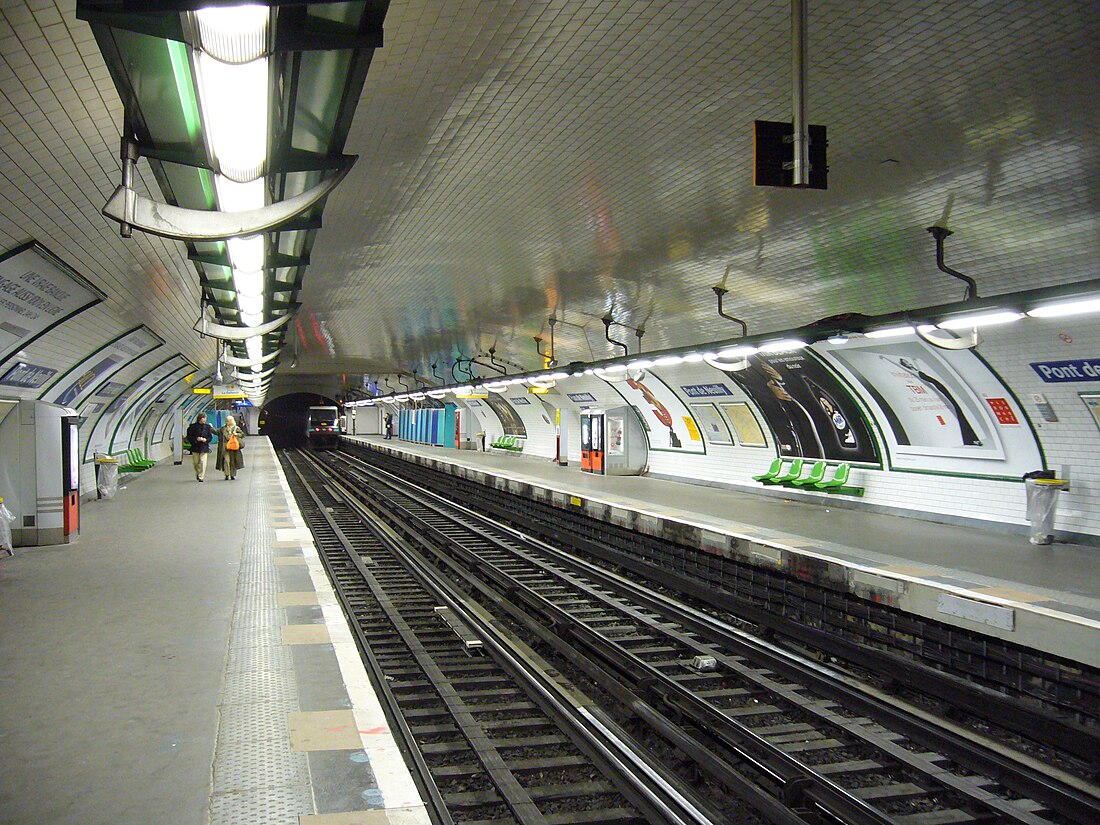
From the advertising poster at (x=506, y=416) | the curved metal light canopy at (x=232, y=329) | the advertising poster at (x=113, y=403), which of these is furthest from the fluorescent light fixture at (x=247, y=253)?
the advertising poster at (x=506, y=416)

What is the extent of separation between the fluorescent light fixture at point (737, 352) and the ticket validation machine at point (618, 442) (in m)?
8.67

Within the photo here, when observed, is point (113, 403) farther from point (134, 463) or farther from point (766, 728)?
point (766, 728)

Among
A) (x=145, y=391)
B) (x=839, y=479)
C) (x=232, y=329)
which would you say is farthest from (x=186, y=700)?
(x=145, y=391)

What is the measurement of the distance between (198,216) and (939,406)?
8.98 m

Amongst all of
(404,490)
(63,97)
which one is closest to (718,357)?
(63,97)

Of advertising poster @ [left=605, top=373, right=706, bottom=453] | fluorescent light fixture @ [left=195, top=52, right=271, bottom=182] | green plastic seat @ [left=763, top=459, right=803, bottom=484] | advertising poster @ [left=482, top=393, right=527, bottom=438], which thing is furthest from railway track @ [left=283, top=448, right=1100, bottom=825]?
advertising poster @ [left=482, top=393, right=527, bottom=438]

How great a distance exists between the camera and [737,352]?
351 inches

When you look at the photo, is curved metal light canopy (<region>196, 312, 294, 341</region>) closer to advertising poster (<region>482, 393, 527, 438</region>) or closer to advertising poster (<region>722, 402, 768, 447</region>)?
advertising poster (<region>722, 402, 768, 447</region>)

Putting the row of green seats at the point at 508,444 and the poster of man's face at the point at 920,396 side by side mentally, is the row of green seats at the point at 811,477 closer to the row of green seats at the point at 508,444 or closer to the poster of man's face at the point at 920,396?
the poster of man's face at the point at 920,396

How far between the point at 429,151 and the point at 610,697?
13.4 feet

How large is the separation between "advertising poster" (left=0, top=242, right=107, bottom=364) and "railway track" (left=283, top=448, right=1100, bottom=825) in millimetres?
5063

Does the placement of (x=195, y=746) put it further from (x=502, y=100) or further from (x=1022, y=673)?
(x=1022, y=673)

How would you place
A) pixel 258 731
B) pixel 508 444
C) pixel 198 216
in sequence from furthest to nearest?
pixel 508 444
pixel 258 731
pixel 198 216

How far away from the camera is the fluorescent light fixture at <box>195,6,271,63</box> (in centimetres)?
190
